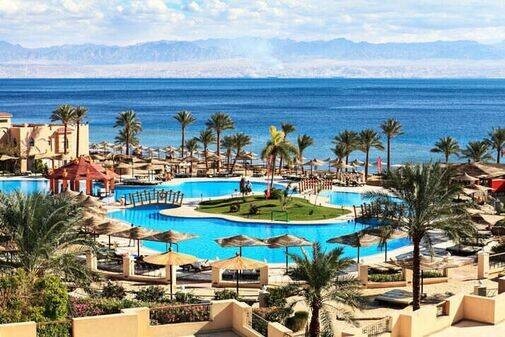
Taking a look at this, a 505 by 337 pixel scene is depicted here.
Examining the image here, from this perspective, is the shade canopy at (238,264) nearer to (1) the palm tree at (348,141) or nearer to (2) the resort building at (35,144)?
(2) the resort building at (35,144)

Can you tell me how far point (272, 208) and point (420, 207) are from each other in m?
19.4

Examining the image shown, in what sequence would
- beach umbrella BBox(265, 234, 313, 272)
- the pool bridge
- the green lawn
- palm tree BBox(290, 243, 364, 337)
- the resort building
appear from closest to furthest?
palm tree BBox(290, 243, 364, 337), beach umbrella BBox(265, 234, 313, 272), the green lawn, the pool bridge, the resort building

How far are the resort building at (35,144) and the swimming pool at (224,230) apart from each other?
57.9 feet

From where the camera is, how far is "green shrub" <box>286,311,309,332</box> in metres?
22.1

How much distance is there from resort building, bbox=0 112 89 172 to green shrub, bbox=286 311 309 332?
40.6 metres

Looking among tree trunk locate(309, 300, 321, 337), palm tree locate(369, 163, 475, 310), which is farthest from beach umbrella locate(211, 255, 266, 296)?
tree trunk locate(309, 300, 321, 337)

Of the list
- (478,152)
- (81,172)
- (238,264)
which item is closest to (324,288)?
(238,264)

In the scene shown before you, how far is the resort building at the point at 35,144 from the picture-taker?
5994cm

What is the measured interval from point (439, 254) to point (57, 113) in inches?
1484

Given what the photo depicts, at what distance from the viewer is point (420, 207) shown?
2466 centimetres

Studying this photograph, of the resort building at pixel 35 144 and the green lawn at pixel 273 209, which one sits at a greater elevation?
the resort building at pixel 35 144

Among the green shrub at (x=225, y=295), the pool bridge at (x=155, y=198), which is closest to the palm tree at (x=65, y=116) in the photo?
the pool bridge at (x=155, y=198)

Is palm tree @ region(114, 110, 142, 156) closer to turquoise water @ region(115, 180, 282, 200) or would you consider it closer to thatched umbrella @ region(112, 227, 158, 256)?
turquoise water @ region(115, 180, 282, 200)

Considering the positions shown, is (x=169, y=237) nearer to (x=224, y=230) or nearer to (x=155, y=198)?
(x=224, y=230)
